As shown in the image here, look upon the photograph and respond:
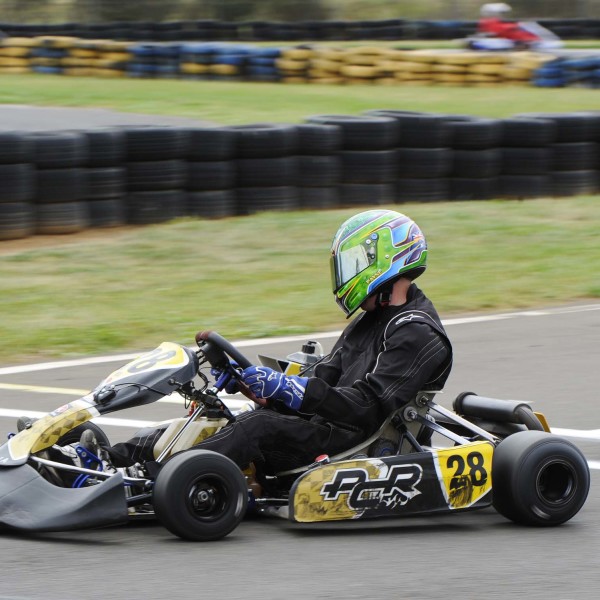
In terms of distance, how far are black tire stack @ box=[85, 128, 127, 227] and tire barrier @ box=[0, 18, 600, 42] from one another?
53.5ft

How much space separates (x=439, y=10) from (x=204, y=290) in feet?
71.0

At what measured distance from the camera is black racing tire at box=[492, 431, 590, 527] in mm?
4398

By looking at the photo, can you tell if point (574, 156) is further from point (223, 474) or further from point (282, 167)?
point (223, 474)

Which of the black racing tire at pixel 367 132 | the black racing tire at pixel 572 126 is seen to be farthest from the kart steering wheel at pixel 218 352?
the black racing tire at pixel 572 126

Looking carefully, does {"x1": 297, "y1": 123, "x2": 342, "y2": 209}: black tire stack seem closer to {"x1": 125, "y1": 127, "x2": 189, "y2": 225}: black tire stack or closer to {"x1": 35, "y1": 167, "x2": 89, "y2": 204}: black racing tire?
{"x1": 125, "y1": 127, "x2": 189, "y2": 225}: black tire stack

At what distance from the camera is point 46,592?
3619 millimetres

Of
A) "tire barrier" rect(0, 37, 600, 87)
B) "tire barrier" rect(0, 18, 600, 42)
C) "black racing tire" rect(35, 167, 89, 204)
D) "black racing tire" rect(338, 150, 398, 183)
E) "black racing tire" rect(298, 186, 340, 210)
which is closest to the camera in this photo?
"black racing tire" rect(35, 167, 89, 204)

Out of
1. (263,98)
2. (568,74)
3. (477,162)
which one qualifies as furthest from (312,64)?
(477,162)

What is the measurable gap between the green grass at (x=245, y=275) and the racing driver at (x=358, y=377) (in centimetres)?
307

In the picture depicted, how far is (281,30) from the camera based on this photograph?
27.8 metres

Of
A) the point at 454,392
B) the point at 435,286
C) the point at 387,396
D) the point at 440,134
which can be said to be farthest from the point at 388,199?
the point at 387,396

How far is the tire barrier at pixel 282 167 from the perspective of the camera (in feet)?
34.1

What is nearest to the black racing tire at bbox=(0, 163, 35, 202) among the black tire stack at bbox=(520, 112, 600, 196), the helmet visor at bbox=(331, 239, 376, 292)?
the black tire stack at bbox=(520, 112, 600, 196)

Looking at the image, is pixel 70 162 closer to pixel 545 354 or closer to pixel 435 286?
pixel 435 286
